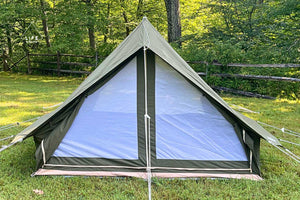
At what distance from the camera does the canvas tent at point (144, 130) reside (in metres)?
2.66

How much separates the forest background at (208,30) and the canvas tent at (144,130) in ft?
14.4

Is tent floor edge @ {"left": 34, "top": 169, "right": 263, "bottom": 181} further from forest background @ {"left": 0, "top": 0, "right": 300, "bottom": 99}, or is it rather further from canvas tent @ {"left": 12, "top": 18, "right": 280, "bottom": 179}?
forest background @ {"left": 0, "top": 0, "right": 300, "bottom": 99}

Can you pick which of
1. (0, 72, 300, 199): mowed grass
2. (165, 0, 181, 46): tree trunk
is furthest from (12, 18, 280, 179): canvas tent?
(165, 0, 181, 46): tree trunk

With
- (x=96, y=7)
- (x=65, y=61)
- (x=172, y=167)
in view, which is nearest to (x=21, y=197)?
(x=172, y=167)

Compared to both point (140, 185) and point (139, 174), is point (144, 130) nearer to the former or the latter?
point (139, 174)

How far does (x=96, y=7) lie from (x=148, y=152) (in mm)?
9597

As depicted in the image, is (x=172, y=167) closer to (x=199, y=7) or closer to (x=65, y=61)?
(x=65, y=61)

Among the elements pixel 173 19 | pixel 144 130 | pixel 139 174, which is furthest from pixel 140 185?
pixel 173 19

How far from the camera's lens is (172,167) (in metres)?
2.67

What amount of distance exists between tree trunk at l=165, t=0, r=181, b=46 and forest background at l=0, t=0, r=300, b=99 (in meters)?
0.03

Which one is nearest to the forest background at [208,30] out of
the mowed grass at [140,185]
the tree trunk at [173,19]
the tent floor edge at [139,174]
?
the tree trunk at [173,19]

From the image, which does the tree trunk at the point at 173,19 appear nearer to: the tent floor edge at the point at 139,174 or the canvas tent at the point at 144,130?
the canvas tent at the point at 144,130

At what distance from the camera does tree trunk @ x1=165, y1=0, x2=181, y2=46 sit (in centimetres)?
905

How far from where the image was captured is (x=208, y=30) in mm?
9094
